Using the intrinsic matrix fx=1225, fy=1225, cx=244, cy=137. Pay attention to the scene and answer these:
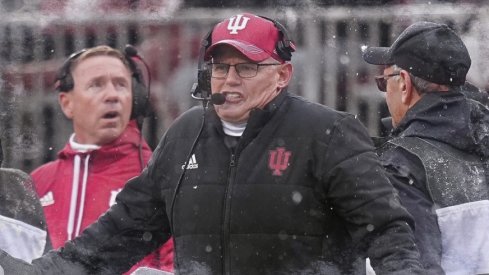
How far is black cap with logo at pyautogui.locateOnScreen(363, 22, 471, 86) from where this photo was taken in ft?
15.8

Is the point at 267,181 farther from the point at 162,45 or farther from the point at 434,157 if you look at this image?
the point at 162,45

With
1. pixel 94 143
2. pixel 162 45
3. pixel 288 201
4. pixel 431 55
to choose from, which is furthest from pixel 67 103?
pixel 288 201

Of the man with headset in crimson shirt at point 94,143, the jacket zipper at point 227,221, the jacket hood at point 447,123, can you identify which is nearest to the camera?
the jacket zipper at point 227,221

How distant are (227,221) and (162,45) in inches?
135

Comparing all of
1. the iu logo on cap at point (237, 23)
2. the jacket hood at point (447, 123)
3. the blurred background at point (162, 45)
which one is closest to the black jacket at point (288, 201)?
the iu logo on cap at point (237, 23)

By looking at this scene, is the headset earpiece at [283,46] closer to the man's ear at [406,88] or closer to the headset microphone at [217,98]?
the headset microphone at [217,98]

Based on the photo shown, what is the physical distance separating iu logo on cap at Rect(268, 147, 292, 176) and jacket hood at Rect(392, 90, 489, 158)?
2.21ft

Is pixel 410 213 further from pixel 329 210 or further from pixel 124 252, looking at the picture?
pixel 124 252

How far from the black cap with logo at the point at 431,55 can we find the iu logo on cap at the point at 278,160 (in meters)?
0.88

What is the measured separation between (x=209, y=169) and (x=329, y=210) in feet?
1.47

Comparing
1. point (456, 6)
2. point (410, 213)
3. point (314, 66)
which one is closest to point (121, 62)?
point (314, 66)

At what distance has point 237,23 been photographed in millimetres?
4398

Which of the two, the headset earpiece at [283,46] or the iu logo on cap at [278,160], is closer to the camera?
the iu logo on cap at [278,160]

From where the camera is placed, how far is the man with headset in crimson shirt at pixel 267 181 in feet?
13.5
